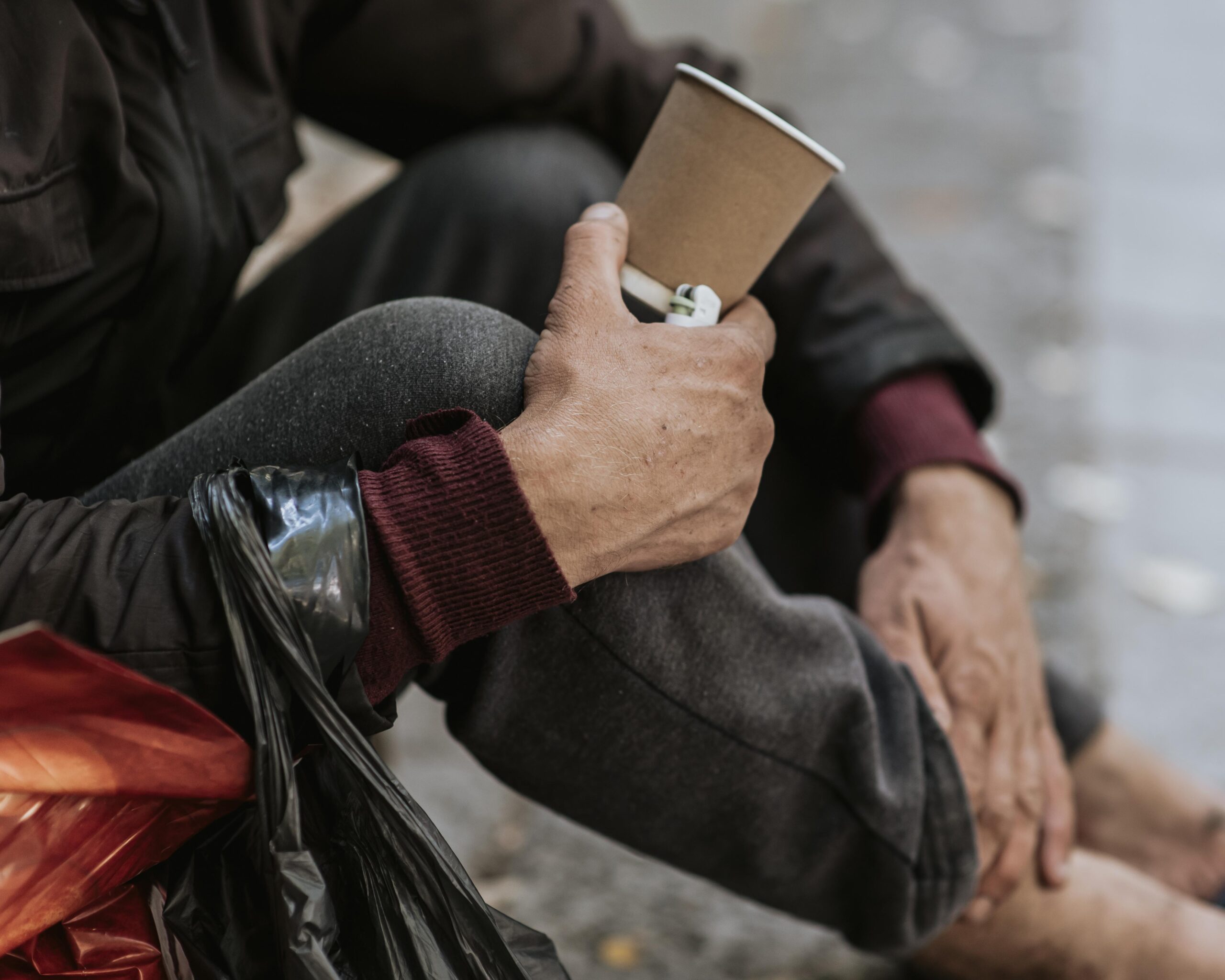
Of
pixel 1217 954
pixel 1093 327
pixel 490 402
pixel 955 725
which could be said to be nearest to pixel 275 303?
pixel 490 402

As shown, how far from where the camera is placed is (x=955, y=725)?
1.11 m

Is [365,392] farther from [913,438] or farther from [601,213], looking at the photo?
[913,438]

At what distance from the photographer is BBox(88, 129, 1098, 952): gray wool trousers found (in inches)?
32.1

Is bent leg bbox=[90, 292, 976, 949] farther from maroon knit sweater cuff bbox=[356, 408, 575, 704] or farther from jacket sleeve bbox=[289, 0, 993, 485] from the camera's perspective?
jacket sleeve bbox=[289, 0, 993, 485]

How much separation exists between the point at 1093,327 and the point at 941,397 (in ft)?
4.85

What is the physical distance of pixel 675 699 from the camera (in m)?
0.87

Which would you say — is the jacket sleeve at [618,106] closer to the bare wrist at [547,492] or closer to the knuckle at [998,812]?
the knuckle at [998,812]

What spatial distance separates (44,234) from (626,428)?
483 mm

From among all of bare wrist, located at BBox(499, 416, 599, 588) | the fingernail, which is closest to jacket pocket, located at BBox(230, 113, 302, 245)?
the fingernail

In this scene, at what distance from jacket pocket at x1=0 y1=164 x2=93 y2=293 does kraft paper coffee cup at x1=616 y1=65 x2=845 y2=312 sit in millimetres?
443

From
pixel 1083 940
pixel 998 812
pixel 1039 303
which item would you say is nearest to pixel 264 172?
pixel 998 812

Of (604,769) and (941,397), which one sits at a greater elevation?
(941,397)

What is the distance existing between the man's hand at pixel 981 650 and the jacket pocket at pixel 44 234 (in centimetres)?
83

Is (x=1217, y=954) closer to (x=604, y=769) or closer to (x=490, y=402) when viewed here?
(x=604, y=769)
